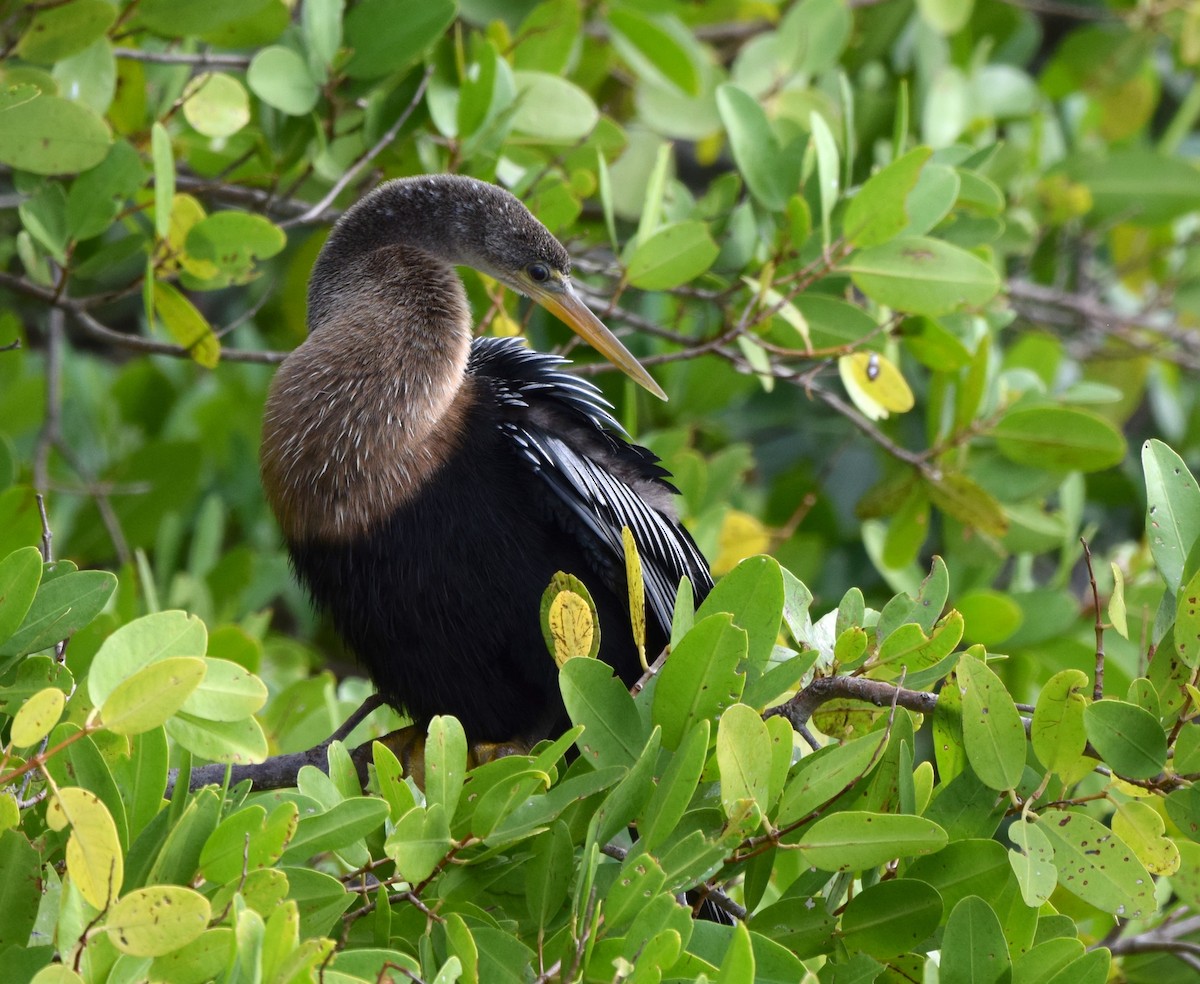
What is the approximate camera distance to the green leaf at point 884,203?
2363 mm

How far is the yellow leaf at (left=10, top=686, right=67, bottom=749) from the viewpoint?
1.16 m

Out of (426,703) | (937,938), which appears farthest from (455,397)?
(937,938)

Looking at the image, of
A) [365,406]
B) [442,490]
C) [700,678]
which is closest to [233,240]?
[365,406]

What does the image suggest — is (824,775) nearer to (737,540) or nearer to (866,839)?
(866,839)

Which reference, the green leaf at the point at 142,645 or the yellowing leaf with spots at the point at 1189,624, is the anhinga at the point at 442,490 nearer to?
the green leaf at the point at 142,645

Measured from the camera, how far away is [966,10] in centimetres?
344

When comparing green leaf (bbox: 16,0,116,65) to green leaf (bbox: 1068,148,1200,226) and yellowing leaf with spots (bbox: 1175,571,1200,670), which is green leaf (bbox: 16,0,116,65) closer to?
yellowing leaf with spots (bbox: 1175,571,1200,670)

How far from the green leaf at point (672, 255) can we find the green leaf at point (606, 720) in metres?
1.19

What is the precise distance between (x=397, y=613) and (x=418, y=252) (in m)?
0.68

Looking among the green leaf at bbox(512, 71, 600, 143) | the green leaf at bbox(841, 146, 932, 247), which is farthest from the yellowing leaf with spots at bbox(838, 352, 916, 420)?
the green leaf at bbox(512, 71, 600, 143)

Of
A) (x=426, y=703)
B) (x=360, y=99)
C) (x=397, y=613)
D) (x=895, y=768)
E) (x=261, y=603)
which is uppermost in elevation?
(x=360, y=99)

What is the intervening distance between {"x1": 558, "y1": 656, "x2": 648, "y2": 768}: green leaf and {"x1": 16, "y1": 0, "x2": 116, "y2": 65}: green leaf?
4.74 feet

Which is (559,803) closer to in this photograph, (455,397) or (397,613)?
(397,613)

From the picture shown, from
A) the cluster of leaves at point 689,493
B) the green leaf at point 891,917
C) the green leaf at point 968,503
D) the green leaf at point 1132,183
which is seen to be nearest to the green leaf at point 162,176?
the cluster of leaves at point 689,493
